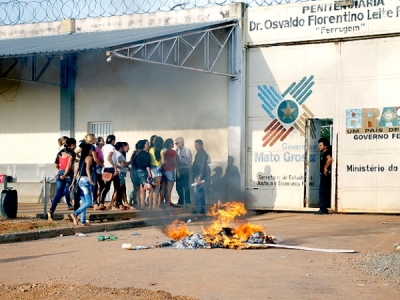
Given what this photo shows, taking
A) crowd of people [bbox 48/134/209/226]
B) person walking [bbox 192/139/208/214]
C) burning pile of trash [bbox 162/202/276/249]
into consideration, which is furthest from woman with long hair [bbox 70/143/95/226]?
person walking [bbox 192/139/208/214]

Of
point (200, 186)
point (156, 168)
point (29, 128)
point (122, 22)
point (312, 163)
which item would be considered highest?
point (122, 22)

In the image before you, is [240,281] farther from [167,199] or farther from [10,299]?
[167,199]

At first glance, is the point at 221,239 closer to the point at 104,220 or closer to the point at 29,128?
the point at 104,220

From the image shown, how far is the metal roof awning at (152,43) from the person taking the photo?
1591 centimetres

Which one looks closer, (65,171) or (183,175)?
(65,171)

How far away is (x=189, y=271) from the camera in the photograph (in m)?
8.00

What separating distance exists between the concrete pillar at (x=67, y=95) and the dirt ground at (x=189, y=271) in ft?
31.2

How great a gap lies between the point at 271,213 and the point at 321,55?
4.41 metres

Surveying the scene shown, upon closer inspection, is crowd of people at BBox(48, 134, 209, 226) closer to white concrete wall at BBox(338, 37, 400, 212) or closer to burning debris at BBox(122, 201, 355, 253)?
white concrete wall at BBox(338, 37, 400, 212)

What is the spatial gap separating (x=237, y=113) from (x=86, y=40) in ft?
15.1

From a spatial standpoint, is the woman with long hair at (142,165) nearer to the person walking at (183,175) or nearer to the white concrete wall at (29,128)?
the person walking at (183,175)

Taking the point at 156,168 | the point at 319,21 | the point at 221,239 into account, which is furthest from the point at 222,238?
the point at 319,21


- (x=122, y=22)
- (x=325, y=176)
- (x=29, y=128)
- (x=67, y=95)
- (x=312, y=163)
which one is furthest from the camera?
(x=29, y=128)

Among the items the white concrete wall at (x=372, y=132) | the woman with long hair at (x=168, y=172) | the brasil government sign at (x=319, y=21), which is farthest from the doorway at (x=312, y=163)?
the woman with long hair at (x=168, y=172)
